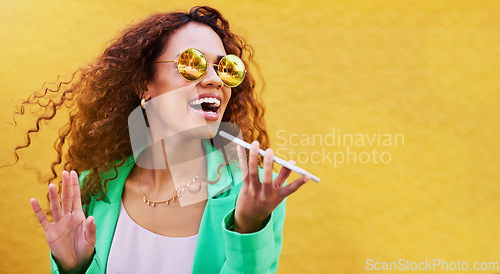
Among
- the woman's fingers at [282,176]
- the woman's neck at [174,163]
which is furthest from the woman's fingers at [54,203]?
the woman's fingers at [282,176]

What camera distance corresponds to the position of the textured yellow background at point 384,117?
2908 mm

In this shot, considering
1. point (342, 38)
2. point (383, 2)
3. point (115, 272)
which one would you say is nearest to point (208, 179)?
point (115, 272)

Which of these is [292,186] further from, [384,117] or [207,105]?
[384,117]

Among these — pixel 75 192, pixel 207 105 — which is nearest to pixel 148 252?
pixel 75 192

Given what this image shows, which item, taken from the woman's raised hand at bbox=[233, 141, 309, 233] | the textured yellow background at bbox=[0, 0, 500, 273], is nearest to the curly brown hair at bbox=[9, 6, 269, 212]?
the woman's raised hand at bbox=[233, 141, 309, 233]

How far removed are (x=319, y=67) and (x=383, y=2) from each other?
1.69 feet

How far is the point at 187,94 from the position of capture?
4.81 feet

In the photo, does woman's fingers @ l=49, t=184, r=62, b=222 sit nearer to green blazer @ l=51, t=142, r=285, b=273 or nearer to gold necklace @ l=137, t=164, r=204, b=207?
green blazer @ l=51, t=142, r=285, b=273

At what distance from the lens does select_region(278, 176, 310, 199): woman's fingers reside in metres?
1.03

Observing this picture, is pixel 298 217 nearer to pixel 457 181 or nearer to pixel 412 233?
pixel 412 233

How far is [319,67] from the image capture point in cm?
295

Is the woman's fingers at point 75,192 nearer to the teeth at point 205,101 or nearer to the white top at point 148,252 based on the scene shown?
the white top at point 148,252

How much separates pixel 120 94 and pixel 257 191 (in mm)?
763

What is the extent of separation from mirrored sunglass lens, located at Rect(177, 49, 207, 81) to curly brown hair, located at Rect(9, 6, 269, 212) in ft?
0.53
